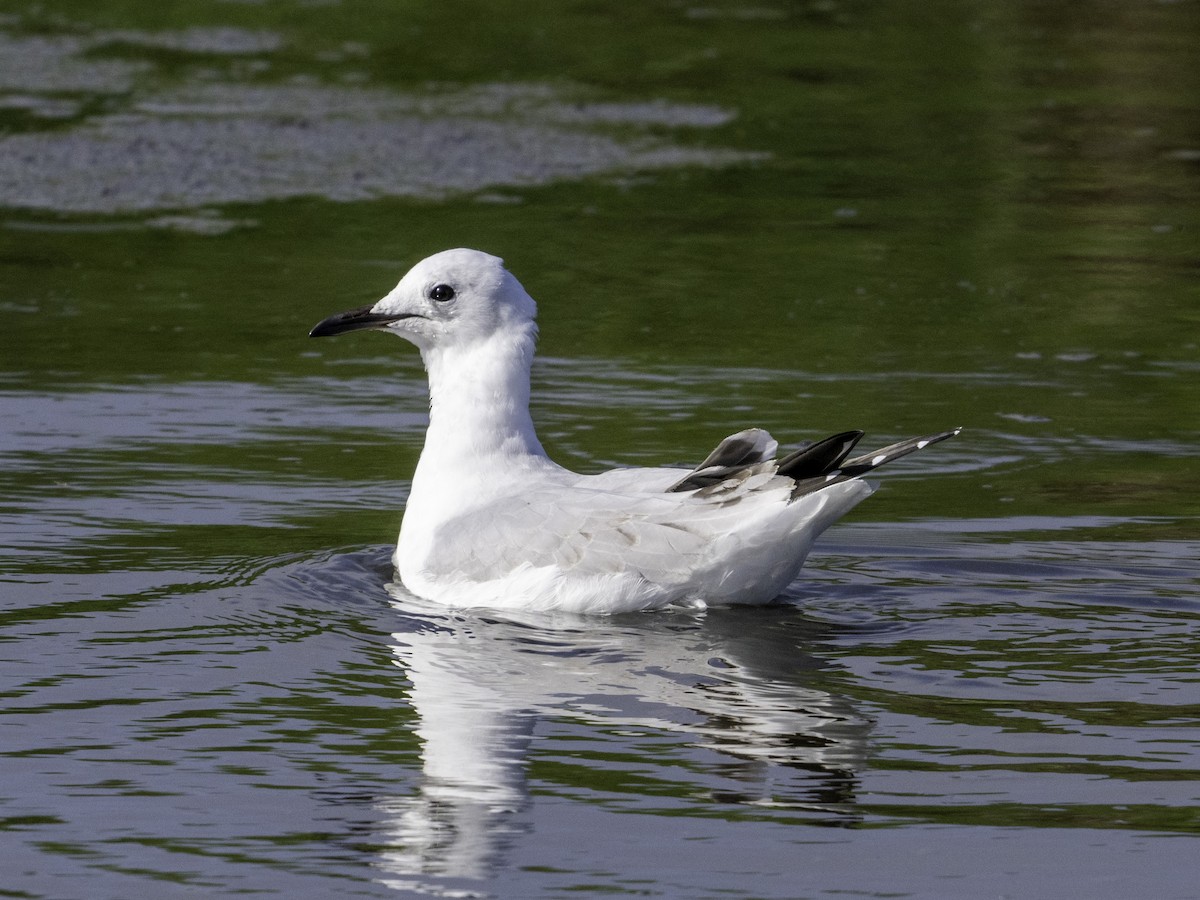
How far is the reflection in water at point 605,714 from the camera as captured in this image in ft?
18.3

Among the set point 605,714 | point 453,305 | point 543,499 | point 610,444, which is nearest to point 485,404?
point 453,305

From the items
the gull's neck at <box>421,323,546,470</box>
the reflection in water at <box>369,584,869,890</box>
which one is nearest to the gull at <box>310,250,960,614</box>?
the gull's neck at <box>421,323,546,470</box>

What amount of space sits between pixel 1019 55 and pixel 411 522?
14.5m

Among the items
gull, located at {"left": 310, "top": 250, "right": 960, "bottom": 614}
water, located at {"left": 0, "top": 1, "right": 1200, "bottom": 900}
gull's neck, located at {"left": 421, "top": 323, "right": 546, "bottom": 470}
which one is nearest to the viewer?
water, located at {"left": 0, "top": 1, "right": 1200, "bottom": 900}

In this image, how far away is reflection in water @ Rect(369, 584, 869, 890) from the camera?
5.57m

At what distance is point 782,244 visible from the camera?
14.6 meters

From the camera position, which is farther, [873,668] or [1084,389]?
[1084,389]

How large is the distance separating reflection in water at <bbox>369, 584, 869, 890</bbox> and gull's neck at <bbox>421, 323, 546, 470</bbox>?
0.67 m

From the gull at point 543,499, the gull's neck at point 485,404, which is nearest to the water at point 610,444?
the gull at point 543,499

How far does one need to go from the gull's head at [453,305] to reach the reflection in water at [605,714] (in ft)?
3.61

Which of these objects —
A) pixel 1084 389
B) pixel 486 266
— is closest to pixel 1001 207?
pixel 1084 389

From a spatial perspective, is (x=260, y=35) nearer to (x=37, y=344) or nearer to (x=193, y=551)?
(x=37, y=344)

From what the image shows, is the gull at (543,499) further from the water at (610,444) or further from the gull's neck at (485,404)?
the water at (610,444)

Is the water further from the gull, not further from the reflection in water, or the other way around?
the gull
